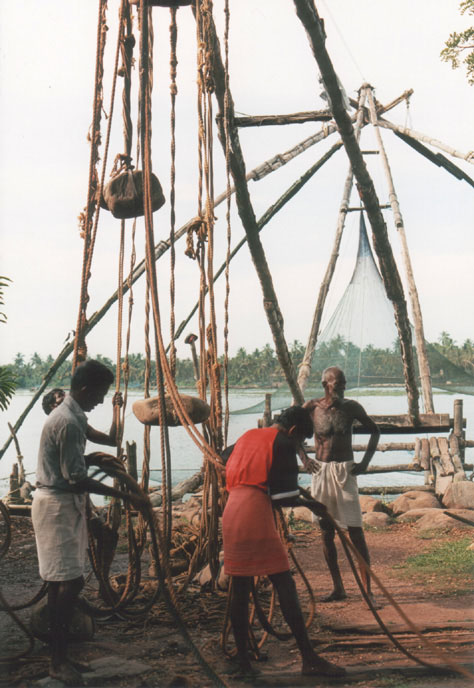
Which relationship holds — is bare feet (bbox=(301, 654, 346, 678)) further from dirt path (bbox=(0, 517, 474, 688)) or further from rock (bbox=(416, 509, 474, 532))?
rock (bbox=(416, 509, 474, 532))

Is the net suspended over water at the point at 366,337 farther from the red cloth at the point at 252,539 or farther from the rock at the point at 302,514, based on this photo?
the red cloth at the point at 252,539

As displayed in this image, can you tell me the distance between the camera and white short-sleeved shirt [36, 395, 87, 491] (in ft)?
10.7

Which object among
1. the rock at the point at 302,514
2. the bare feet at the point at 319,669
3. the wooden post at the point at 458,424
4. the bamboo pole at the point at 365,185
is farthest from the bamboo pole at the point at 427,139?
the bare feet at the point at 319,669

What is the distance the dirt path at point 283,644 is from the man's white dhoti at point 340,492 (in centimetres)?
59

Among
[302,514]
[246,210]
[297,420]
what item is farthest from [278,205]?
[297,420]

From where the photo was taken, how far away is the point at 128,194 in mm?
3891

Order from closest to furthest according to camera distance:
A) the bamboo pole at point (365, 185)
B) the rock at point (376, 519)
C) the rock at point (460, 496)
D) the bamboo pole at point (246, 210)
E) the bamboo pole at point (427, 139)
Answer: the bamboo pole at point (365, 185)
the bamboo pole at point (246, 210)
the bamboo pole at point (427, 139)
the rock at point (376, 519)
the rock at point (460, 496)

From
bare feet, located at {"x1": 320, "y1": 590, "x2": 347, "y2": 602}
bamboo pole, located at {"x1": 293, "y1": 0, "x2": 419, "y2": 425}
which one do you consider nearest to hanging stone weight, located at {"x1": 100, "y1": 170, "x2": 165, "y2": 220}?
bamboo pole, located at {"x1": 293, "y1": 0, "x2": 419, "y2": 425}

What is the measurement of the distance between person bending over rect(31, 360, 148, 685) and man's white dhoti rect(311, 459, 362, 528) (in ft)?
6.38

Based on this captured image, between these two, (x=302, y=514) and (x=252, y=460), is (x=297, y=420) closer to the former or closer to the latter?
(x=252, y=460)

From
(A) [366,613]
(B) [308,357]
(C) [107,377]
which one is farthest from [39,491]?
(B) [308,357]

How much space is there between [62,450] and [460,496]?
22.0 ft

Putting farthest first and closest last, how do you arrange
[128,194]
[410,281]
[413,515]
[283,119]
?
[410,281] → [413,515] → [283,119] → [128,194]

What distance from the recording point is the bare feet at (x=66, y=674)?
10.3 ft
